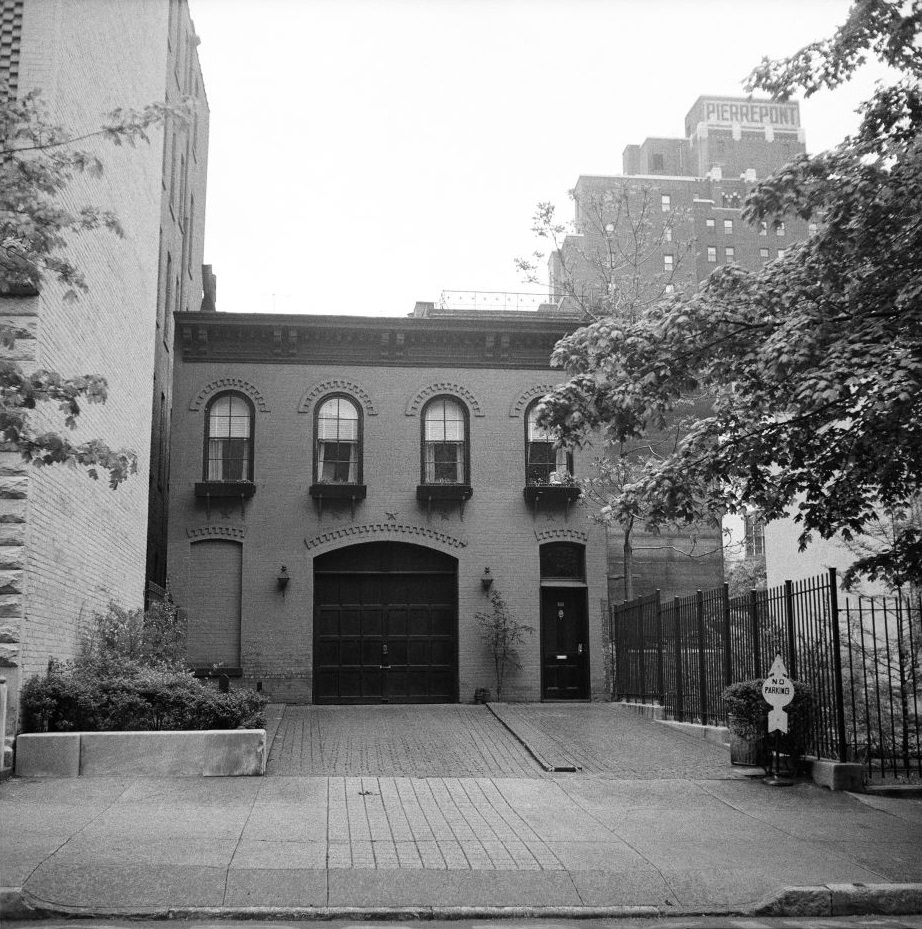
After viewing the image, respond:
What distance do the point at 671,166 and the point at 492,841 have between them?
8473cm

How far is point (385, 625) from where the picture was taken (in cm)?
2578

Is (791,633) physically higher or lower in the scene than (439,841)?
higher

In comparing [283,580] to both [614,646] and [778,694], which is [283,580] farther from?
[778,694]

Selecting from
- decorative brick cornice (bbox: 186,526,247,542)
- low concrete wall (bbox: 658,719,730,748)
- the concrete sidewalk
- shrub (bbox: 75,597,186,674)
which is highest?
decorative brick cornice (bbox: 186,526,247,542)

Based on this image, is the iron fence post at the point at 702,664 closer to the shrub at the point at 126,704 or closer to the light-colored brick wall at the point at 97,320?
the shrub at the point at 126,704

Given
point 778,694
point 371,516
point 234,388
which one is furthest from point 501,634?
point 778,694

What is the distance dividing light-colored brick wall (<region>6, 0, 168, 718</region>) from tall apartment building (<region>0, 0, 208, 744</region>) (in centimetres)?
3

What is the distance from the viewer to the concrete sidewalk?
8266mm

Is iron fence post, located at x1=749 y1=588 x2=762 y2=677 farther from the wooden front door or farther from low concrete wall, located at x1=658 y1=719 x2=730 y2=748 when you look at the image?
the wooden front door

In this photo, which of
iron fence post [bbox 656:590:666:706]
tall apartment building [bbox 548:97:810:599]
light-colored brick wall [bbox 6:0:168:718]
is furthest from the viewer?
tall apartment building [bbox 548:97:810:599]

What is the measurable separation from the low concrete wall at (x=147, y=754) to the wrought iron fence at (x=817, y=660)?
700 centimetres

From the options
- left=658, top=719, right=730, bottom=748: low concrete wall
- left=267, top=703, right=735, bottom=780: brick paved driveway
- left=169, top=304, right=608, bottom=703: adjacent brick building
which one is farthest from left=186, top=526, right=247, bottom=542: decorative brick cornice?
left=658, top=719, right=730, bottom=748: low concrete wall

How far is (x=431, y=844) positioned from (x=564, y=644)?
54.3 ft

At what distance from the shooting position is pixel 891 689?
1405cm
